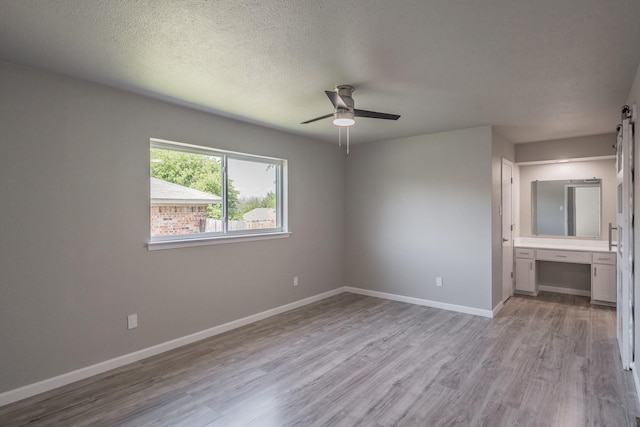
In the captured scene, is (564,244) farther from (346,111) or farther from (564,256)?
(346,111)

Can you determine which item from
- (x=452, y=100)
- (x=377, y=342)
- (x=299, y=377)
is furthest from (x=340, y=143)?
(x=299, y=377)

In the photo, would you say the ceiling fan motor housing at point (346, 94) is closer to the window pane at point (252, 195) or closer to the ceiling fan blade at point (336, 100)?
the ceiling fan blade at point (336, 100)

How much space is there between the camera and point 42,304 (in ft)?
8.91

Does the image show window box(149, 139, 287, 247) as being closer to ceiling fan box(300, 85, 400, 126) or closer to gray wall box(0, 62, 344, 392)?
gray wall box(0, 62, 344, 392)

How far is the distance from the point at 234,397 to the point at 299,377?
1.86 ft

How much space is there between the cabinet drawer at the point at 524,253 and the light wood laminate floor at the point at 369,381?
4.54 ft

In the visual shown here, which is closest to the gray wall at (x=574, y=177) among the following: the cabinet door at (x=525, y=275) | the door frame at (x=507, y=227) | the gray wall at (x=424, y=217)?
the door frame at (x=507, y=227)

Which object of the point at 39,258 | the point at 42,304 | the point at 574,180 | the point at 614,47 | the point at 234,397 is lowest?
the point at 234,397

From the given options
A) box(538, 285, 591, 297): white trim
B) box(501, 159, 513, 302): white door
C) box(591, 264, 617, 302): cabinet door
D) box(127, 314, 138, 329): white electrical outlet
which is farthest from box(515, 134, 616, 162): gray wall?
box(127, 314, 138, 329): white electrical outlet

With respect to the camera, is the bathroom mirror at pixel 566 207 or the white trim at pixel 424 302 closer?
the white trim at pixel 424 302

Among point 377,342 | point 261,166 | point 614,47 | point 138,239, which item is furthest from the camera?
point 261,166

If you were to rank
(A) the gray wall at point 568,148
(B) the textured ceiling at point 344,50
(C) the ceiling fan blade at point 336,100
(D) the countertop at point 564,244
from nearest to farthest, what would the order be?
(B) the textured ceiling at point 344,50
(C) the ceiling fan blade at point 336,100
(A) the gray wall at point 568,148
(D) the countertop at point 564,244

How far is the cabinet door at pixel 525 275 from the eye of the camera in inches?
219

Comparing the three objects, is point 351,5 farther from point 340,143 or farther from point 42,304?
point 340,143
